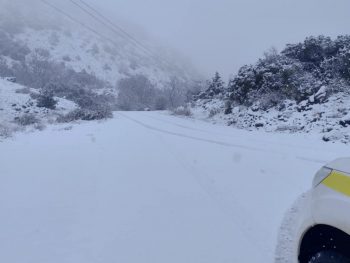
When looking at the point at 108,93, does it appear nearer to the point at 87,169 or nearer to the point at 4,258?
the point at 87,169

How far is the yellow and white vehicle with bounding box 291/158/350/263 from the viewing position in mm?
2600

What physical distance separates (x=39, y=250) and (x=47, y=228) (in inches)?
24.2

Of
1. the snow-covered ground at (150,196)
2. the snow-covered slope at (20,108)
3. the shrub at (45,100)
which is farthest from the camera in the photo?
the shrub at (45,100)

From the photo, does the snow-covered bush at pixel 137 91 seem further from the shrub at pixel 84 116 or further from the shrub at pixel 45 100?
the shrub at pixel 84 116

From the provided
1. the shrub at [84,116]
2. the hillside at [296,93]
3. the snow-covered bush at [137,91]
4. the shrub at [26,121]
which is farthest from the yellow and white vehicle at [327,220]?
the snow-covered bush at [137,91]

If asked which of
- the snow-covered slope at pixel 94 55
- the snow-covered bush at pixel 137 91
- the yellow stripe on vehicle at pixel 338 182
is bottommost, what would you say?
the snow-covered bush at pixel 137 91

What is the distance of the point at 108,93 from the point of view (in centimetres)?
4244

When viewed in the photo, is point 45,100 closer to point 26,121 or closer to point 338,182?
point 26,121

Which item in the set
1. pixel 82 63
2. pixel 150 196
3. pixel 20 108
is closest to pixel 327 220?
pixel 150 196

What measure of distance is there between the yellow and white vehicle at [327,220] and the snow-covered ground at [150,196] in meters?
1.14

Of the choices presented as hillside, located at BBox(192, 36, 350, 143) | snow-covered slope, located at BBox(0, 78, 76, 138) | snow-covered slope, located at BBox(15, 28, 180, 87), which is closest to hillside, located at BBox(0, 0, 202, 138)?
snow-covered slope, located at BBox(15, 28, 180, 87)

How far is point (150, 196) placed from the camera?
6.00 metres

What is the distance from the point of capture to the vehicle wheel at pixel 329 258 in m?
2.61

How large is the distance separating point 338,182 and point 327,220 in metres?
0.33
